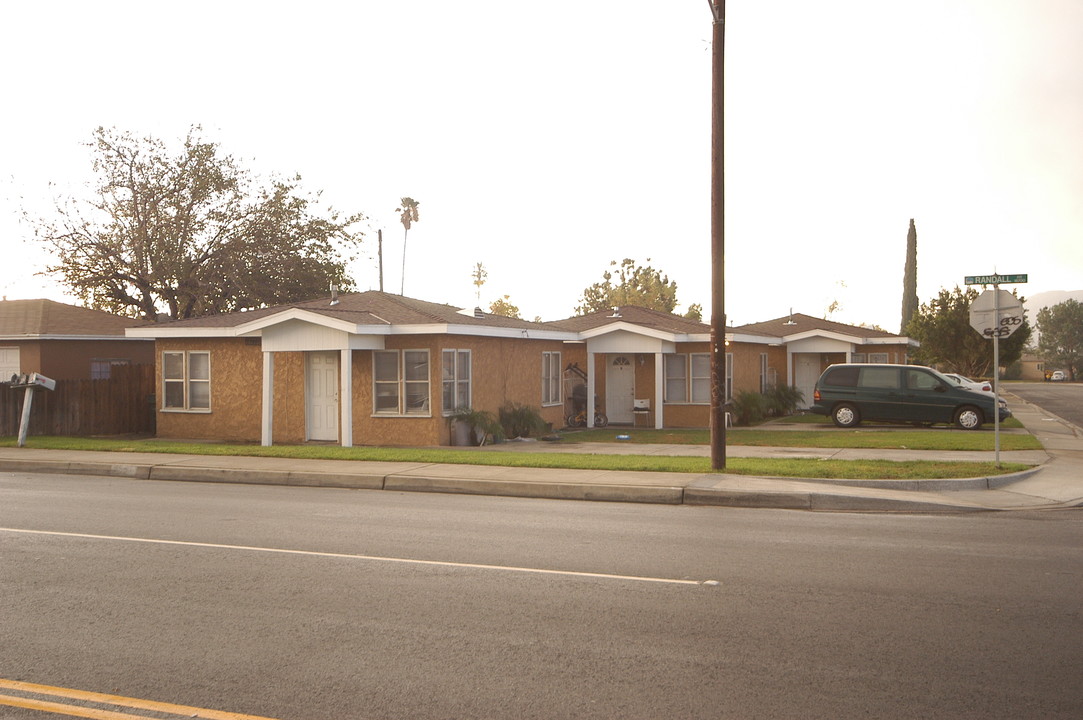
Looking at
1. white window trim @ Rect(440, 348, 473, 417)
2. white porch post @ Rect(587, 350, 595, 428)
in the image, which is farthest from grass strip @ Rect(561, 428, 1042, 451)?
white window trim @ Rect(440, 348, 473, 417)

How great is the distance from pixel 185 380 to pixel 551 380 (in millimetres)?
9887

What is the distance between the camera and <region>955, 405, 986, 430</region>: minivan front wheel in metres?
24.6

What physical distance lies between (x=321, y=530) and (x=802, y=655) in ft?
20.7

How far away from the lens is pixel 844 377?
26.8 meters

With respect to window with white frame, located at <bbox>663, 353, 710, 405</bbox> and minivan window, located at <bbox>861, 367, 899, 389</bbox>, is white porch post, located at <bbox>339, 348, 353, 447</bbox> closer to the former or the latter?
window with white frame, located at <bbox>663, 353, 710, 405</bbox>

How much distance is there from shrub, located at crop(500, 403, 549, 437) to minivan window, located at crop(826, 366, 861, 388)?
28.4 feet

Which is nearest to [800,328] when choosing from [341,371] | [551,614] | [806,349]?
[806,349]

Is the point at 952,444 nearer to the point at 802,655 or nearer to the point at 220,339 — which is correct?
the point at 802,655

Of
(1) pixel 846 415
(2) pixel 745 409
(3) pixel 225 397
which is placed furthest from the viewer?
(2) pixel 745 409

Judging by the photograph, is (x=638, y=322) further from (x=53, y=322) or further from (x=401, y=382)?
(x=53, y=322)

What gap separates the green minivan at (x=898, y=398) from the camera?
2475 cm

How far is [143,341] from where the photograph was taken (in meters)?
30.7

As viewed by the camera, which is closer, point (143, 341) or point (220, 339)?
point (220, 339)

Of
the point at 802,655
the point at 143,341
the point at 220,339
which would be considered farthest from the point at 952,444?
the point at 143,341
